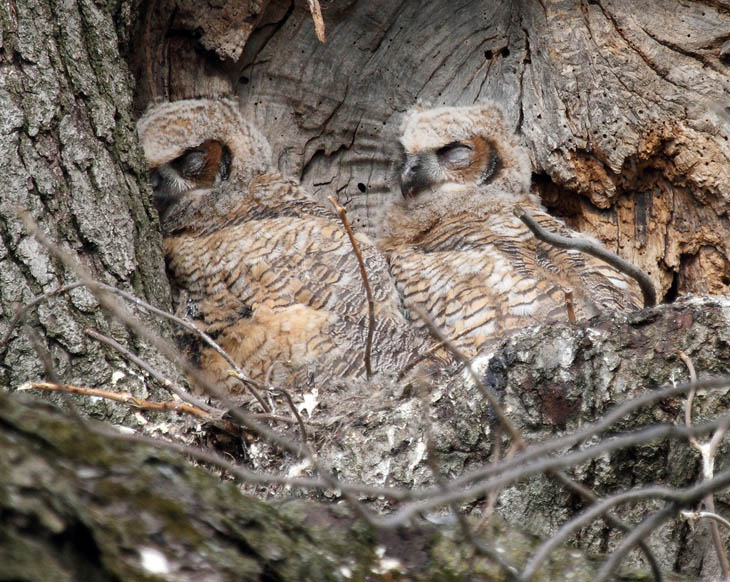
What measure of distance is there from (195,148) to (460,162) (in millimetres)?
1121

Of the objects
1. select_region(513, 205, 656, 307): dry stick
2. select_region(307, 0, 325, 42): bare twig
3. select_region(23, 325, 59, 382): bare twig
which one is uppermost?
select_region(307, 0, 325, 42): bare twig

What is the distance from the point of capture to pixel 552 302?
8.80 ft

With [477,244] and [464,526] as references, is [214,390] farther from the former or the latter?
[477,244]

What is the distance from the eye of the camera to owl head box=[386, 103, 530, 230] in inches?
132

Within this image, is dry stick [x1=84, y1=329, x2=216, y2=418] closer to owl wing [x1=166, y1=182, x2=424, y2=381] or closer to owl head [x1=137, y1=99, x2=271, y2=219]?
owl wing [x1=166, y1=182, x2=424, y2=381]

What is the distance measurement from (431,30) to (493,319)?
1.51 metres

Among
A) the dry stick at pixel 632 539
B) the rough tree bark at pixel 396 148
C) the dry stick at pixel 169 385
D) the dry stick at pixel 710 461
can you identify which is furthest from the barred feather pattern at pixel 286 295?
the dry stick at pixel 632 539

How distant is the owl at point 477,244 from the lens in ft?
8.89

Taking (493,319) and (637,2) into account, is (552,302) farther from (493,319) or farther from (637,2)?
(637,2)

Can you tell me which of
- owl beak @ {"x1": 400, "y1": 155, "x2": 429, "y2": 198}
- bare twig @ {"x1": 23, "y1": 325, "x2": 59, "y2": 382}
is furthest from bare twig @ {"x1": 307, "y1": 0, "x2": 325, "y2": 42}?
bare twig @ {"x1": 23, "y1": 325, "x2": 59, "y2": 382}

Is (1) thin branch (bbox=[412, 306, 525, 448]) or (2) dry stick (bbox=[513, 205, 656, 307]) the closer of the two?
(1) thin branch (bbox=[412, 306, 525, 448])

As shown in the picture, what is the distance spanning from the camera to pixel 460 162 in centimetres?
345

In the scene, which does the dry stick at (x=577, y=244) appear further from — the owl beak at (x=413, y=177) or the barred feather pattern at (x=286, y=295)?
the owl beak at (x=413, y=177)

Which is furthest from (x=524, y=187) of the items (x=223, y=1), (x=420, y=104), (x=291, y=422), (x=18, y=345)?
(x=18, y=345)
